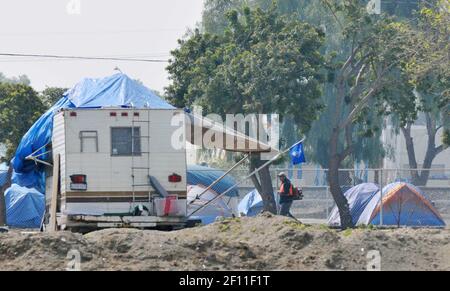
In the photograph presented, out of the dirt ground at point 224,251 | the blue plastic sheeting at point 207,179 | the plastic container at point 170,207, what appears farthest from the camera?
the blue plastic sheeting at point 207,179

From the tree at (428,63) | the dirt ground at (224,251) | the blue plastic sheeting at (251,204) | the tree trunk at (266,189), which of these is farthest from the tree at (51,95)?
the dirt ground at (224,251)

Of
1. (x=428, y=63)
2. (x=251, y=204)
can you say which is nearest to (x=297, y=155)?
(x=428, y=63)

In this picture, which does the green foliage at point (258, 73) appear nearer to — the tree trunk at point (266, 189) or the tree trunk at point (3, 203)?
the tree trunk at point (266, 189)

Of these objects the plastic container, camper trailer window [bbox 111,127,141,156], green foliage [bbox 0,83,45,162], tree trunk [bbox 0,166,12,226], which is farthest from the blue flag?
camper trailer window [bbox 111,127,141,156]

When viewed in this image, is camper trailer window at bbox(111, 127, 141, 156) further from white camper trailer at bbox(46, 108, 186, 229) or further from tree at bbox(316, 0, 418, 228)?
tree at bbox(316, 0, 418, 228)

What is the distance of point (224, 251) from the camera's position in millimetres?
16562

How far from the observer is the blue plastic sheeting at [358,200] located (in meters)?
36.3

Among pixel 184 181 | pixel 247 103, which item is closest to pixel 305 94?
pixel 247 103

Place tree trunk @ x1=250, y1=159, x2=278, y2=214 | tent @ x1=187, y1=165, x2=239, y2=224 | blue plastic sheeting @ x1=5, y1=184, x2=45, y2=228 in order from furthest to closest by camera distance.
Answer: tree trunk @ x1=250, y1=159, x2=278, y2=214
blue plastic sheeting @ x1=5, y1=184, x2=45, y2=228
tent @ x1=187, y1=165, x2=239, y2=224

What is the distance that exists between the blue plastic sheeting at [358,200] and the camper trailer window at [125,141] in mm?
14375

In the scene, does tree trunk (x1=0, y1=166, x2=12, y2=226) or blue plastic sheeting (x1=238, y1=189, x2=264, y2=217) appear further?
blue plastic sheeting (x1=238, y1=189, x2=264, y2=217)

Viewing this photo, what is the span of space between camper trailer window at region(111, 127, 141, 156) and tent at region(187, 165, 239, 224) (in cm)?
1066

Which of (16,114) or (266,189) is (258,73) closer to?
(266,189)

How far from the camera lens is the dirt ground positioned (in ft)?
51.4
